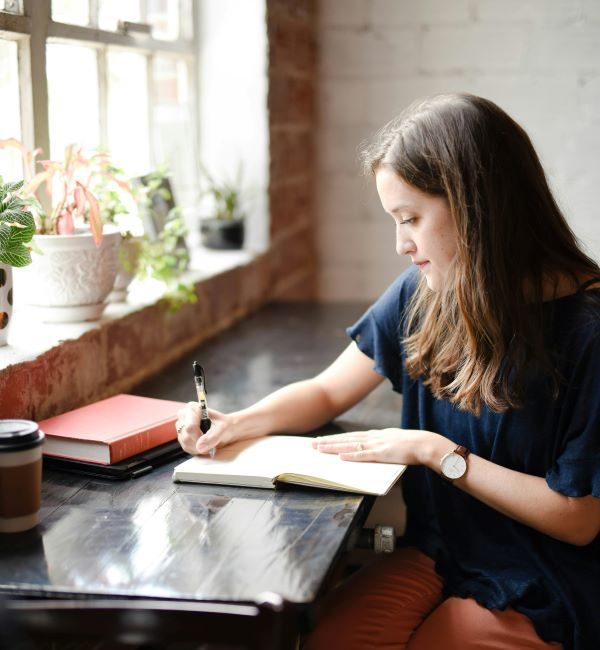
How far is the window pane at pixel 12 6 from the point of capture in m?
1.82

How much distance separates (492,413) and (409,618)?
1.16 feet

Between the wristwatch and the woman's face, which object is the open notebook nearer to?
the wristwatch

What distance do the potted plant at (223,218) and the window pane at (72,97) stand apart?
59 cm

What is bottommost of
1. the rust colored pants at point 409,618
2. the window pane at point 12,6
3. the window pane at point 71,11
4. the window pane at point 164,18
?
the rust colored pants at point 409,618

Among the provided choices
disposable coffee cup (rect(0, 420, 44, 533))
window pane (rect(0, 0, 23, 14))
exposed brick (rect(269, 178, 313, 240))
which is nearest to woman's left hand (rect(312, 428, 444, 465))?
disposable coffee cup (rect(0, 420, 44, 533))

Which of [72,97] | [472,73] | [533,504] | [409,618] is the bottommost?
[409,618]

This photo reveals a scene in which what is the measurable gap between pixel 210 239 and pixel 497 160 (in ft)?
5.23

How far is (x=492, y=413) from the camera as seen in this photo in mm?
1468

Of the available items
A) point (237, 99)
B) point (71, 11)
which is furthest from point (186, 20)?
point (71, 11)

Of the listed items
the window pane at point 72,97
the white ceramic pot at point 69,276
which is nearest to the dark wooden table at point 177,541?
the white ceramic pot at point 69,276

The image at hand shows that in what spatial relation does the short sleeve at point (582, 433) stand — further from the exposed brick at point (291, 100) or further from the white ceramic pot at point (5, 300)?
the exposed brick at point (291, 100)

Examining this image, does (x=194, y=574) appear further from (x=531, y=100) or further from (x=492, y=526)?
(x=531, y=100)

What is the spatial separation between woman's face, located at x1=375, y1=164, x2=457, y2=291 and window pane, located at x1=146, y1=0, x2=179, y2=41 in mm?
1437

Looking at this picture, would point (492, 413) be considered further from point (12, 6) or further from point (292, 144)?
point (292, 144)
